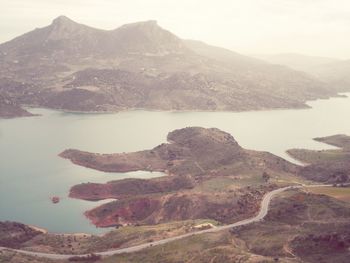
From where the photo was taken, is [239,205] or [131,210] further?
[131,210]

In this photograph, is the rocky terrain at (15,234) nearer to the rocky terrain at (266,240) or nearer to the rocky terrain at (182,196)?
the rocky terrain at (266,240)

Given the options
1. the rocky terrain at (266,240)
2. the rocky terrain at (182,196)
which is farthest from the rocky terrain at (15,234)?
the rocky terrain at (182,196)

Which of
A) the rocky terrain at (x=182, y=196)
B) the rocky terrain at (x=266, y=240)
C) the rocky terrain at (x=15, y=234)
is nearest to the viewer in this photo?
the rocky terrain at (x=266, y=240)

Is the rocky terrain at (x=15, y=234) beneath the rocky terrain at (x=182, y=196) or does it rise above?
beneath

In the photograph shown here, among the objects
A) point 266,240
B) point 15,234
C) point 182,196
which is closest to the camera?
point 266,240

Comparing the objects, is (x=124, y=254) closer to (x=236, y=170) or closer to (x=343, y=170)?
(x=236, y=170)

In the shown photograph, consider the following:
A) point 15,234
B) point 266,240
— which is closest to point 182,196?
point 15,234

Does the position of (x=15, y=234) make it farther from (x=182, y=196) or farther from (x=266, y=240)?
(x=266, y=240)

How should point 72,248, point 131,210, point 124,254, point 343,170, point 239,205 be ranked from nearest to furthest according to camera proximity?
point 124,254 < point 72,248 < point 239,205 < point 131,210 < point 343,170

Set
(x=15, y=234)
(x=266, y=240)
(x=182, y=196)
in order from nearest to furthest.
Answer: (x=266, y=240) → (x=15, y=234) → (x=182, y=196)

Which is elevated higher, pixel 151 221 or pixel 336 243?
pixel 336 243

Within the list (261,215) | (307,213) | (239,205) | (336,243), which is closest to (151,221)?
(239,205)
